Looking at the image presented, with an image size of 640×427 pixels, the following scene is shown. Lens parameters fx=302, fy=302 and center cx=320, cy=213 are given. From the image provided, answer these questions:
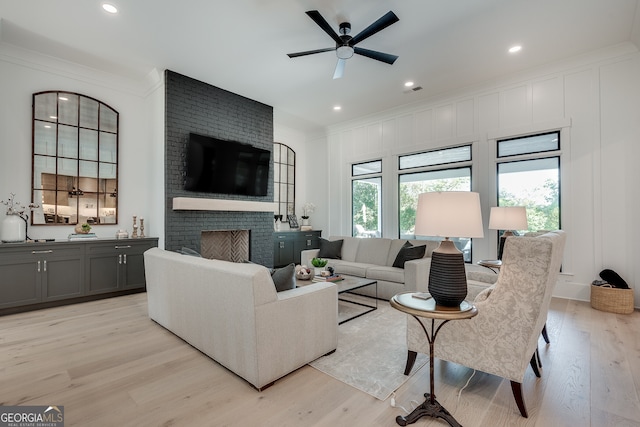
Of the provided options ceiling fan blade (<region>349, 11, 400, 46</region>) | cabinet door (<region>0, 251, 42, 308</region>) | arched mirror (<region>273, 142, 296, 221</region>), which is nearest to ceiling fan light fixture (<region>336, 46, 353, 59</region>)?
ceiling fan blade (<region>349, 11, 400, 46</region>)

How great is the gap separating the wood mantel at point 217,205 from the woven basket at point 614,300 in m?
5.24

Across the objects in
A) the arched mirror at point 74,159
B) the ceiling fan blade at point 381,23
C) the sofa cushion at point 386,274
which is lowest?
the sofa cushion at point 386,274

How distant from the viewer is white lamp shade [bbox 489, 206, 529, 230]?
371 cm

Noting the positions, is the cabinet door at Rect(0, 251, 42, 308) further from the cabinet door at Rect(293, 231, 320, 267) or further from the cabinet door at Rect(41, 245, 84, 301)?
the cabinet door at Rect(293, 231, 320, 267)

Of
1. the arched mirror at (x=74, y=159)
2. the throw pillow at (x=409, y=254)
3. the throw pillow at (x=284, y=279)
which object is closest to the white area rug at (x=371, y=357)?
the throw pillow at (x=284, y=279)

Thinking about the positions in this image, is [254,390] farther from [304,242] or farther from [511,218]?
[304,242]

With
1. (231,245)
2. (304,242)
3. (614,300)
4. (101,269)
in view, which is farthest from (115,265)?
(614,300)

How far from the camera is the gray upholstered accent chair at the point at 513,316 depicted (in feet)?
5.79

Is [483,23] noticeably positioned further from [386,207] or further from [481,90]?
[386,207]

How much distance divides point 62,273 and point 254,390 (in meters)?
3.51

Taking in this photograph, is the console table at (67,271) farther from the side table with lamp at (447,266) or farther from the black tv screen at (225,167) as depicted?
the side table with lamp at (447,266)

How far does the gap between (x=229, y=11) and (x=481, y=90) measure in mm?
4172

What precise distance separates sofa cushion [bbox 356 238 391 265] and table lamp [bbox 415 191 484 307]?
10.4 feet

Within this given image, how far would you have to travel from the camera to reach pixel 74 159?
4535 millimetres
